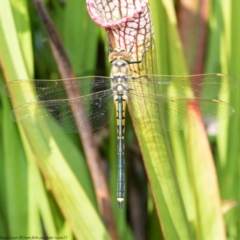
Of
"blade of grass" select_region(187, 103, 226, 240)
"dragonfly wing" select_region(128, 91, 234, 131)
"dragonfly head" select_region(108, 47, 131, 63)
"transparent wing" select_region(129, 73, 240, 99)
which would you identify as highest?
"dragonfly head" select_region(108, 47, 131, 63)

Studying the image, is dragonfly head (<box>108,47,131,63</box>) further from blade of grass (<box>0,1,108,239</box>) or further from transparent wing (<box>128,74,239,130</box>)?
blade of grass (<box>0,1,108,239</box>)

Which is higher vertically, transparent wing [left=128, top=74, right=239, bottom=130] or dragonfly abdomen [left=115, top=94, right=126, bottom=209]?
transparent wing [left=128, top=74, right=239, bottom=130]

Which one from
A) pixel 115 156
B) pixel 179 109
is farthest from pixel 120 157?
pixel 179 109

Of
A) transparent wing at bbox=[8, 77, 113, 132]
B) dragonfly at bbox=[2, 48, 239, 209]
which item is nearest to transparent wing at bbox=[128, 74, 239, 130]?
dragonfly at bbox=[2, 48, 239, 209]

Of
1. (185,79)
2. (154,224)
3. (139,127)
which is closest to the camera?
(139,127)

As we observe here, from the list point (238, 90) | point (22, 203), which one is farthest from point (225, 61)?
point (22, 203)

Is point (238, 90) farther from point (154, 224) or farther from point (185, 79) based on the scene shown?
point (154, 224)

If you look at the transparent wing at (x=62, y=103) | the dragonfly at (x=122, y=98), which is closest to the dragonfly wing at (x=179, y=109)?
the dragonfly at (x=122, y=98)
